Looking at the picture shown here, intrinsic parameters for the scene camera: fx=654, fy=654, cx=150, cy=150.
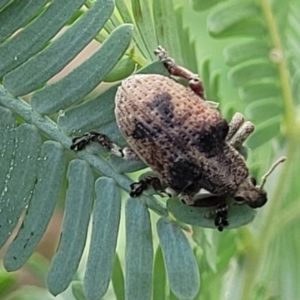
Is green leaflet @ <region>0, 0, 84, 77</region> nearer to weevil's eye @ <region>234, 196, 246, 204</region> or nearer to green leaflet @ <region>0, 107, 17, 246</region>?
green leaflet @ <region>0, 107, 17, 246</region>

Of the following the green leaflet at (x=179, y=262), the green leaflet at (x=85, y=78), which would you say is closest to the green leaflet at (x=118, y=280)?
the green leaflet at (x=179, y=262)

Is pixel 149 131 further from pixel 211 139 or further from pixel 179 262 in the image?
pixel 179 262

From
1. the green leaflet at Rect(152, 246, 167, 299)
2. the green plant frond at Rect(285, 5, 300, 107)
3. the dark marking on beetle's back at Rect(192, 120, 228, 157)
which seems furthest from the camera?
the green plant frond at Rect(285, 5, 300, 107)

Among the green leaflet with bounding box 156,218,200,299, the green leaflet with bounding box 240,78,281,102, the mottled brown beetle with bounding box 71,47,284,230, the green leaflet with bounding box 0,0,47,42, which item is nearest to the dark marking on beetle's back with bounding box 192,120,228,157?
the mottled brown beetle with bounding box 71,47,284,230

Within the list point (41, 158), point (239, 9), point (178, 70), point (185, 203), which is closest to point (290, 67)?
point (239, 9)

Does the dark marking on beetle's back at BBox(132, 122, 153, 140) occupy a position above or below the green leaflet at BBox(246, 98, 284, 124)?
above

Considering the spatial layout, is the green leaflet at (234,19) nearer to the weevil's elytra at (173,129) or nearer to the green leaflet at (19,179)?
the weevil's elytra at (173,129)

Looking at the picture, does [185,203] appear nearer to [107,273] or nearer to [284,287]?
[107,273]
